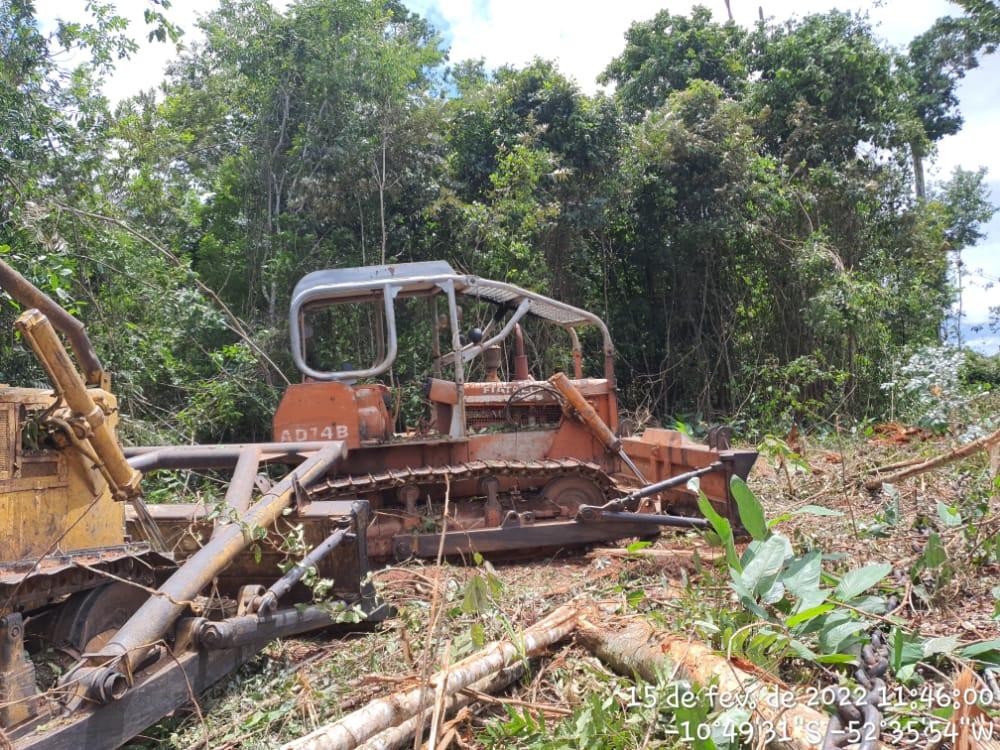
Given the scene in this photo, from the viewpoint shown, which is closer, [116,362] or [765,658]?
[765,658]

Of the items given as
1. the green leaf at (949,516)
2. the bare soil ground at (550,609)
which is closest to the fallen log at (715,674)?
the bare soil ground at (550,609)

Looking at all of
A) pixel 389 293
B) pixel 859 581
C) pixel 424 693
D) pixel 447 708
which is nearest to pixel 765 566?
pixel 859 581

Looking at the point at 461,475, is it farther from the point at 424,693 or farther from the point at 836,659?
the point at 424,693

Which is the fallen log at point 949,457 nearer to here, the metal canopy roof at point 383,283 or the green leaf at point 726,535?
the green leaf at point 726,535

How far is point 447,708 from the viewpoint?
126 inches

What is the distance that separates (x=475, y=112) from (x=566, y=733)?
42.4ft

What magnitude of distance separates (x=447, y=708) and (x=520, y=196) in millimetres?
10838

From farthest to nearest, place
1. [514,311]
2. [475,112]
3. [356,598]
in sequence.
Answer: [475,112] → [514,311] → [356,598]

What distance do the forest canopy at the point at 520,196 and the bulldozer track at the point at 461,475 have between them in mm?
4894

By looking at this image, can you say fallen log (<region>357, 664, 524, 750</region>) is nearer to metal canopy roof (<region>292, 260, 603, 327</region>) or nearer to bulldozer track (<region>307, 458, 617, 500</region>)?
bulldozer track (<region>307, 458, 617, 500</region>)

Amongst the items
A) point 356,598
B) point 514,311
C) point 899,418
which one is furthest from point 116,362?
point 899,418

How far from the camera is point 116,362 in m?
10.2

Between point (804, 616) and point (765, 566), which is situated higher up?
point (765, 566)

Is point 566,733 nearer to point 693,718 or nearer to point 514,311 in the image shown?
point 693,718
